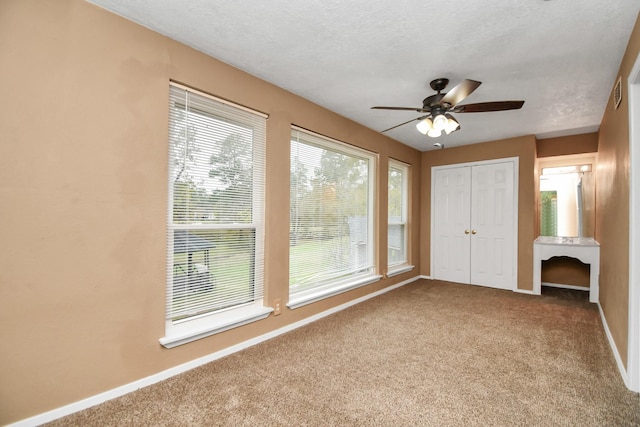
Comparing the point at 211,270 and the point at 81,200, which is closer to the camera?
the point at 81,200

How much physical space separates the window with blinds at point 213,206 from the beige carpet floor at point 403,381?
56 centimetres

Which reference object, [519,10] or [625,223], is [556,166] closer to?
[625,223]

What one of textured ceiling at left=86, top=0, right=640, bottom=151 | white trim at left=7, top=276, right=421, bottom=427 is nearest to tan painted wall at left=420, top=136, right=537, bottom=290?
textured ceiling at left=86, top=0, right=640, bottom=151

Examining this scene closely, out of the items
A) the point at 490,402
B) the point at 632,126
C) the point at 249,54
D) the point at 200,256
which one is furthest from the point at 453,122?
the point at 200,256

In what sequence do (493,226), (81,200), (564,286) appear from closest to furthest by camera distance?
(81,200) → (493,226) → (564,286)

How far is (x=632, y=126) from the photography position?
6.54 feet

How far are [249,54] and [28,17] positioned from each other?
51.2 inches

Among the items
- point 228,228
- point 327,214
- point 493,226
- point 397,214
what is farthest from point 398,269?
point 228,228

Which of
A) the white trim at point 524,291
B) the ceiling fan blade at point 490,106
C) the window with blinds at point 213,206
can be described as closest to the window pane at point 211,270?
the window with blinds at point 213,206

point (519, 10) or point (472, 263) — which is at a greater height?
point (519, 10)

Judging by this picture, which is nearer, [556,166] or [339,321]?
[339,321]

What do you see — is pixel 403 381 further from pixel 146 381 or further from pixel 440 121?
pixel 440 121

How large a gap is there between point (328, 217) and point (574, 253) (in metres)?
3.59

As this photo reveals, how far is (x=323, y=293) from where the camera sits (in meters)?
3.38
